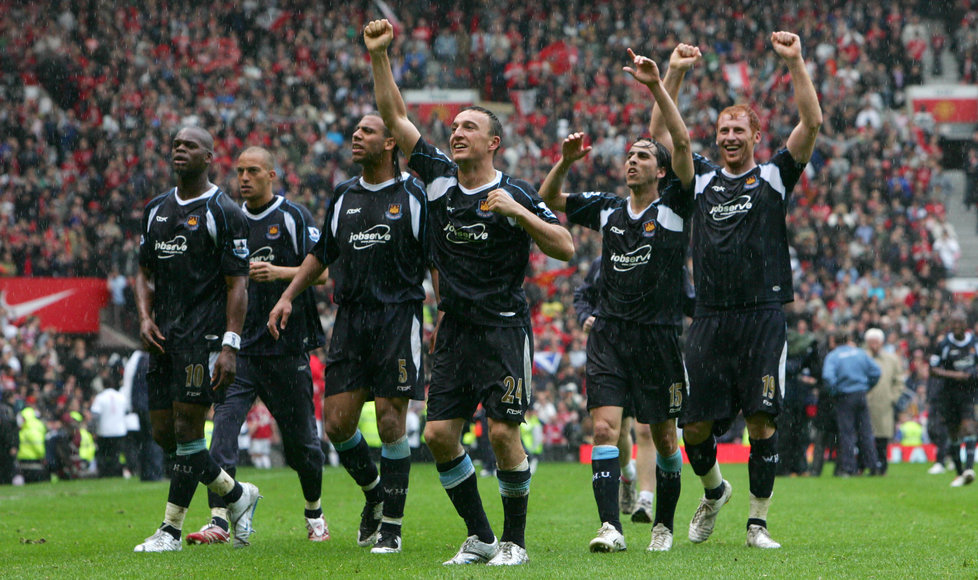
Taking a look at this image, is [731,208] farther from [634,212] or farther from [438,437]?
[438,437]

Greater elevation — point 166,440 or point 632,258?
point 632,258

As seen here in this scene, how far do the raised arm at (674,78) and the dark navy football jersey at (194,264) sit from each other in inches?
110

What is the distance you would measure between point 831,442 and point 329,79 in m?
18.3

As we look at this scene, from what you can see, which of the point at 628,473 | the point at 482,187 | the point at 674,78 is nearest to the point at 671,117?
the point at 674,78

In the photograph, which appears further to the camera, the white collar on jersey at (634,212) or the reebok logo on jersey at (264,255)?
the reebok logo on jersey at (264,255)

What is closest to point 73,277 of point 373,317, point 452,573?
point 373,317

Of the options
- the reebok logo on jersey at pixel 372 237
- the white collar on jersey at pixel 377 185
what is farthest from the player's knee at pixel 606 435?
the white collar on jersey at pixel 377 185

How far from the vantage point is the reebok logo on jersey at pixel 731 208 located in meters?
7.91

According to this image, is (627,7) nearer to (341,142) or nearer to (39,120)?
(341,142)

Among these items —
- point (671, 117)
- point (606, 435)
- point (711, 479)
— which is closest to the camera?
point (671, 117)

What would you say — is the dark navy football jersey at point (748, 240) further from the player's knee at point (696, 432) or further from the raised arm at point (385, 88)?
the raised arm at point (385, 88)

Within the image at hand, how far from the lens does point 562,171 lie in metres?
7.77

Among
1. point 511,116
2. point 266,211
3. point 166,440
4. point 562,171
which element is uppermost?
point 511,116

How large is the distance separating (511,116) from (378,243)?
26.7 m
